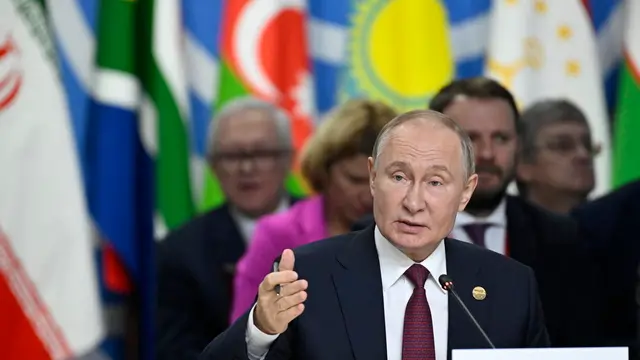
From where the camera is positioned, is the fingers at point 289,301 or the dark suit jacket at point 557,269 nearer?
the fingers at point 289,301

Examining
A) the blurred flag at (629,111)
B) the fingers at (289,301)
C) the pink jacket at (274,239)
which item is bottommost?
the blurred flag at (629,111)

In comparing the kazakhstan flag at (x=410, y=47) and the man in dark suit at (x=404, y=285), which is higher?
the man in dark suit at (x=404, y=285)

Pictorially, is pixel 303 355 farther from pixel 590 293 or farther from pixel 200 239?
pixel 200 239

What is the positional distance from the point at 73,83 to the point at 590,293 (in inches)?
92.8

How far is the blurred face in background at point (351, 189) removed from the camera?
10.2 feet

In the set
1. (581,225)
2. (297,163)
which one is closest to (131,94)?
(297,163)

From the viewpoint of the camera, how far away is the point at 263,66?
4551 mm

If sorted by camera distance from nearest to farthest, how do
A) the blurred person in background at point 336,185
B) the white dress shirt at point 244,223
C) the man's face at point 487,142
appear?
the man's face at point 487,142 < the blurred person in background at point 336,185 < the white dress shirt at point 244,223

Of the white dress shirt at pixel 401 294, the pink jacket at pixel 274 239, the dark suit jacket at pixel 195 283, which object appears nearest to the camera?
the white dress shirt at pixel 401 294

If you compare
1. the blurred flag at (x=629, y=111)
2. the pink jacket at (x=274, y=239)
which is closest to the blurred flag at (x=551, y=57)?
the blurred flag at (x=629, y=111)

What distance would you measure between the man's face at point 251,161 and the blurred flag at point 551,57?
3.49 ft

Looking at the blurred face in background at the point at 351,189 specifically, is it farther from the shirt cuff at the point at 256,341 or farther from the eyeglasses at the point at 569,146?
the shirt cuff at the point at 256,341

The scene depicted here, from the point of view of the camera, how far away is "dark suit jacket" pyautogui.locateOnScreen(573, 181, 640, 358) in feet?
10.8

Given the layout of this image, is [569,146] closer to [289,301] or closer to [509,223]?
[509,223]
